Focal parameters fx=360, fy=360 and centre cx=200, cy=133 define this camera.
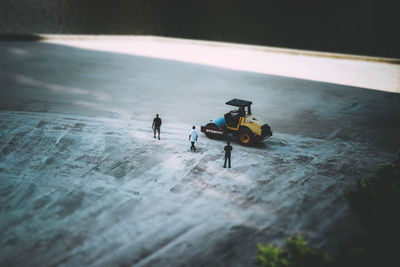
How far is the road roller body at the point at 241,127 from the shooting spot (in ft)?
50.8

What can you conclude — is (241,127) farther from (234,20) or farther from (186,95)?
(234,20)

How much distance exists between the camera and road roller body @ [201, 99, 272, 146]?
50.8 ft

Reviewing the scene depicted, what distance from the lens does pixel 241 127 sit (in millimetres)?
15648

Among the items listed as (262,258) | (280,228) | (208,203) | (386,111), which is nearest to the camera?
(262,258)

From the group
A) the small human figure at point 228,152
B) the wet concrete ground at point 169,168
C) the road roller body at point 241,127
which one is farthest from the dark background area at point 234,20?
the small human figure at point 228,152

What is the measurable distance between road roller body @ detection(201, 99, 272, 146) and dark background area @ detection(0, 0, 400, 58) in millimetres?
28486

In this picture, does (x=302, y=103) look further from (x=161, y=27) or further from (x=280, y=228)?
(x=161, y=27)

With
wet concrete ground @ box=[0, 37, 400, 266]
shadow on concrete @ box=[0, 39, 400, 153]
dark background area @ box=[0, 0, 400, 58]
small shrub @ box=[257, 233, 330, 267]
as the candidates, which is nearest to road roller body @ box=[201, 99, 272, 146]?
wet concrete ground @ box=[0, 37, 400, 266]

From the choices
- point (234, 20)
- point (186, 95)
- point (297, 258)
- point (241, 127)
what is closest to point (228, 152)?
point (241, 127)

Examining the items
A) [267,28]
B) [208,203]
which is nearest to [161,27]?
[267,28]

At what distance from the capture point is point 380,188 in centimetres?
1028

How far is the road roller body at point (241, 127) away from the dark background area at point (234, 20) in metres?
28.5

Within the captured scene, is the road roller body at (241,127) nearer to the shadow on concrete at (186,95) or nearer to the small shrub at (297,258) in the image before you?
the shadow on concrete at (186,95)

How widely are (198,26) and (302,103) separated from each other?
26319 mm
